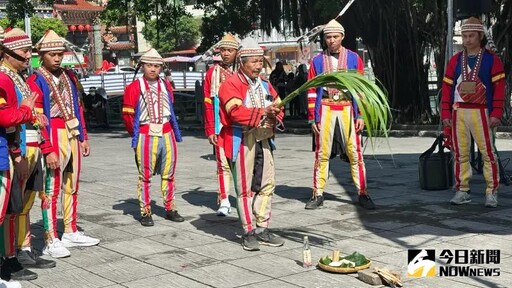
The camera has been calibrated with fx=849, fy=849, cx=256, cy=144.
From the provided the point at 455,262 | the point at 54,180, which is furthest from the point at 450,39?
the point at 54,180

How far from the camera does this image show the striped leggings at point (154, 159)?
850 centimetres

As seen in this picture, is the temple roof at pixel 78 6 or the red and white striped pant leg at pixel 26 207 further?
the temple roof at pixel 78 6

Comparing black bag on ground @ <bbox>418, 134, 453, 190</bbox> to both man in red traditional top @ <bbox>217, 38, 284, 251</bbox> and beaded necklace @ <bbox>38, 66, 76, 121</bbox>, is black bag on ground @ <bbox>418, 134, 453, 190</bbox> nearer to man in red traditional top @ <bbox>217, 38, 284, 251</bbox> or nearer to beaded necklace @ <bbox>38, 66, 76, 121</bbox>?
man in red traditional top @ <bbox>217, 38, 284, 251</bbox>

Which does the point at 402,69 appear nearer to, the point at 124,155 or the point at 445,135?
the point at 124,155

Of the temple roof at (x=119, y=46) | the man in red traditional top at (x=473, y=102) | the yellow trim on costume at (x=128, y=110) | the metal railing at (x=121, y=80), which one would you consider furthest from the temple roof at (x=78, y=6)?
the man in red traditional top at (x=473, y=102)

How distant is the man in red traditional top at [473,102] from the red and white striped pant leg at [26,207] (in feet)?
15.0

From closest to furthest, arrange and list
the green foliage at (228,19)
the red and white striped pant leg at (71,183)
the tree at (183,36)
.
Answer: the red and white striped pant leg at (71,183)
the green foliage at (228,19)
the tree at (183,36)

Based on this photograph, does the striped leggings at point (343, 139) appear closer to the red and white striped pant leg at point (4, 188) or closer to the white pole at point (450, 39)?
the white pole at point (450, 39)

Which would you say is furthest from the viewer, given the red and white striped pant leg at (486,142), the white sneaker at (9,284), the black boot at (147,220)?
the red and white striped pant leg at (486,142)

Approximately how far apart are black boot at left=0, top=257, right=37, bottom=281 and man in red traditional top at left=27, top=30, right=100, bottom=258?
681 mm

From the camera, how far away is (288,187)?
11062mm

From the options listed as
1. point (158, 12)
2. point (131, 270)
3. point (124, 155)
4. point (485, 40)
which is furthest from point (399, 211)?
point (158, 12)

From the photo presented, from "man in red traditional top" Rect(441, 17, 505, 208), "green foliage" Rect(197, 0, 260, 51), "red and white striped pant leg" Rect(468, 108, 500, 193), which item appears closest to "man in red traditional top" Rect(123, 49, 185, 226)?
"man in red traditional top" Rect(441, 17, 505, 208)

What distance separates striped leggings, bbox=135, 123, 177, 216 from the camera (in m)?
8.50
